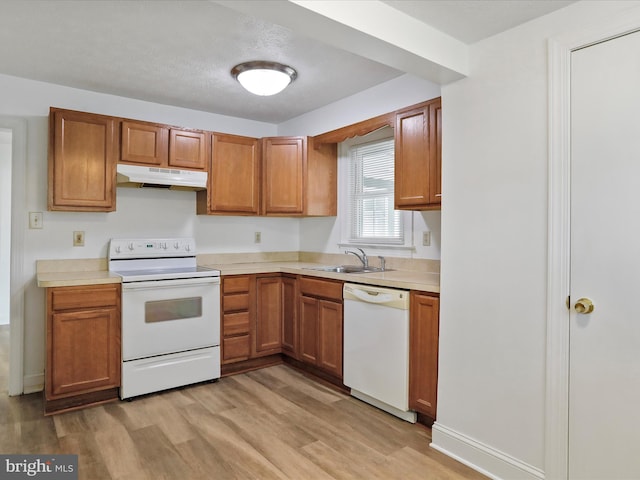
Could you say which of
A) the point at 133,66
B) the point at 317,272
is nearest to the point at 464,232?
the point at 317,272

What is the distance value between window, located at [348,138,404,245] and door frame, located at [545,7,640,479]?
1.51 m

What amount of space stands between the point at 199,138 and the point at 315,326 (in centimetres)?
187

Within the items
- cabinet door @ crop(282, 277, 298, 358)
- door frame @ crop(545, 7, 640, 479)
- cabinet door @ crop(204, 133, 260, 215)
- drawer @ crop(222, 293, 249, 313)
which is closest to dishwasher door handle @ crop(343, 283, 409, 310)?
cabinet door @ crop(282, 277, 298, 358)

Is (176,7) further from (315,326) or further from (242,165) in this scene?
(315,326)

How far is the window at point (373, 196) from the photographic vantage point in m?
3.49

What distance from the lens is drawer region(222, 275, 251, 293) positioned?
345 cm

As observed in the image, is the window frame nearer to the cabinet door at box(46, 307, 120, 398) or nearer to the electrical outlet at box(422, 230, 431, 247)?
the electrical outlet at box(422, 230, 431, 247)

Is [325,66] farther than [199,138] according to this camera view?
No

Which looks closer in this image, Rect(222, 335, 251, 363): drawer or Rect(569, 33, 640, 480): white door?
Rect(569, 33, 640, 480): white door

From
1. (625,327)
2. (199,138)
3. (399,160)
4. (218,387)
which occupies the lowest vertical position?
(218,387)

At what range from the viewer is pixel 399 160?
2861 mm

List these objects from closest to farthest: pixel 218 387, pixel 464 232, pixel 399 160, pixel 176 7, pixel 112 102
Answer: pixel 176 7 → pixel 464 232 → pixel 399 160 → pixel 218 387 → pixel 112 102

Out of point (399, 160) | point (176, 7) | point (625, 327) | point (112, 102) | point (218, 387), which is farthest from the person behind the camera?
point (112, 102)

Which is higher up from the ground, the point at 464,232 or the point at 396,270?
the point at 464,232
